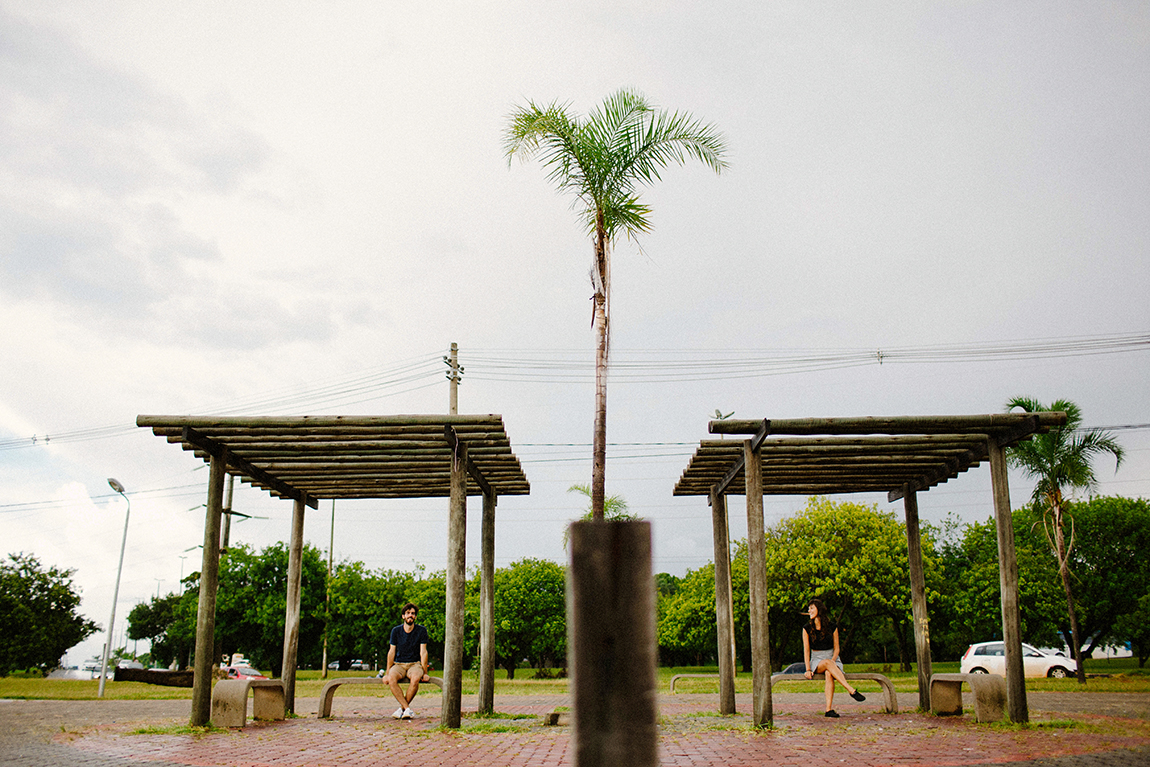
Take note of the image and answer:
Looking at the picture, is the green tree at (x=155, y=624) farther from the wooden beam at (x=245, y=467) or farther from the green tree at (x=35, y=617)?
the wooden beam at (x=245, y=467)

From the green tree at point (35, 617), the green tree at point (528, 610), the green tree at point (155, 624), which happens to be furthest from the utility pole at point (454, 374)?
the green tree at point (155, 624)

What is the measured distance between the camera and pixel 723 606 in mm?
13023

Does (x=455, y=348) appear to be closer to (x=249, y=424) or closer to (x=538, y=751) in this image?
(x=249, y=424)

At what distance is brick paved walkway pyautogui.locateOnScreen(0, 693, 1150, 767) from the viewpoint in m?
7.70

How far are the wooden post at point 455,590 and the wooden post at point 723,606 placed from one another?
3.85 m

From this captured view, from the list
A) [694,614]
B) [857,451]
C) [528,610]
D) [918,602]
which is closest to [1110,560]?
[694,614]

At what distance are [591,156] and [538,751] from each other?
7.65 metres

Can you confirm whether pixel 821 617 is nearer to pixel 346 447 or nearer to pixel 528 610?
pixel 346 447

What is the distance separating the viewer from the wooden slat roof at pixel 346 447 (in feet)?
34.6

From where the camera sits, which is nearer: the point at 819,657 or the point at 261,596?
the point at 819,657

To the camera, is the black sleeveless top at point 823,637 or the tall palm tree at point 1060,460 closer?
the black sleeveless top at point 823,637

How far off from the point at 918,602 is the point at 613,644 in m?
12.8

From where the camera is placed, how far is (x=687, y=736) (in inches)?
391

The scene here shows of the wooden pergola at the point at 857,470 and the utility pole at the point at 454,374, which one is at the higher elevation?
the utility pole at the point at 454,374
